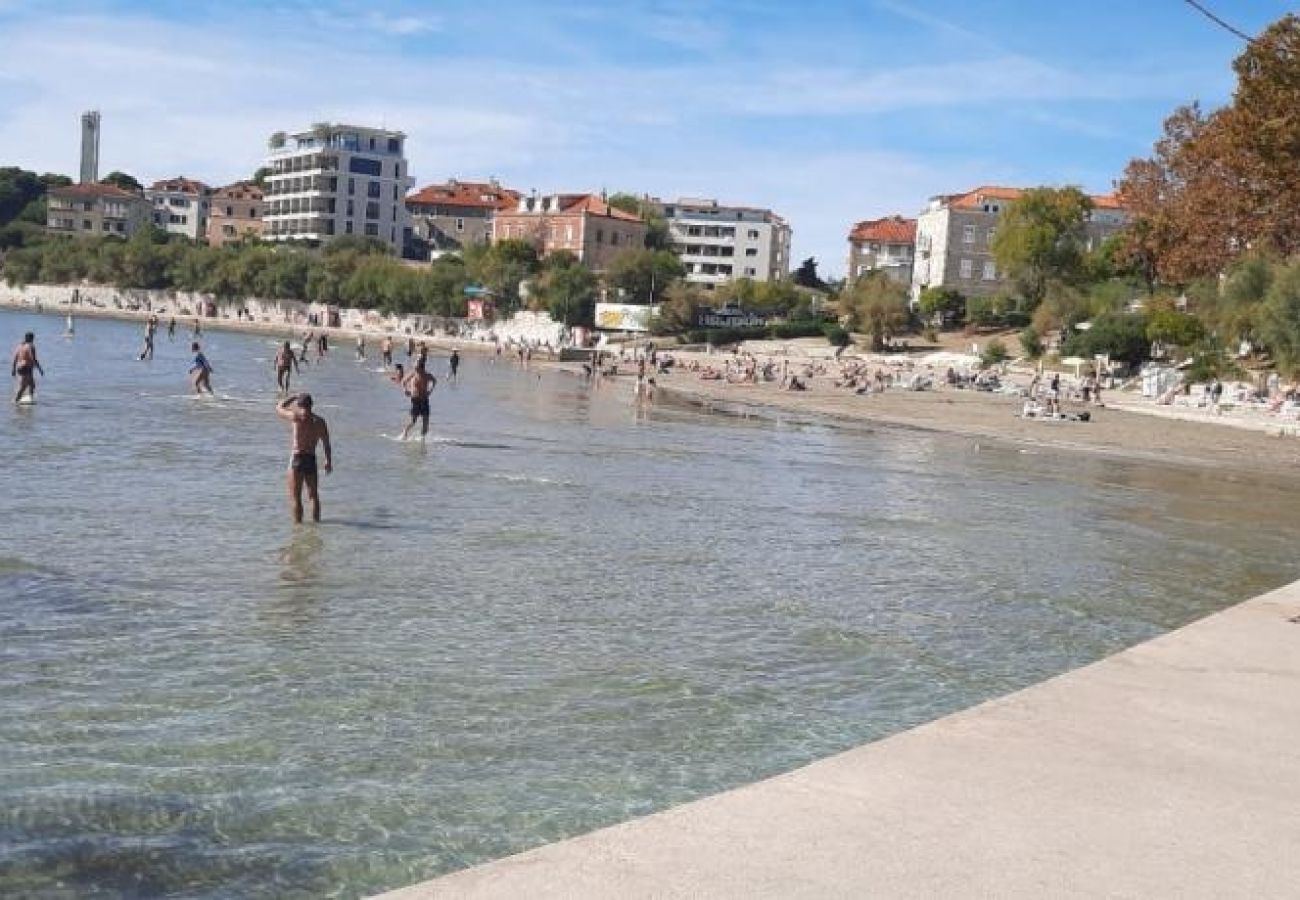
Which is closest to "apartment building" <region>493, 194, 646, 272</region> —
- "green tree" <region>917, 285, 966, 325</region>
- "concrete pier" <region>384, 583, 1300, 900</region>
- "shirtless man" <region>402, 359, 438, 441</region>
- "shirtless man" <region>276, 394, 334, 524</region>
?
"green tree" <region>917, 285, 966, 325</region>

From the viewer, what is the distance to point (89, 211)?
16300 cm

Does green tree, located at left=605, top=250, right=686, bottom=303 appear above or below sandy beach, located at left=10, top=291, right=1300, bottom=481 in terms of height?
above

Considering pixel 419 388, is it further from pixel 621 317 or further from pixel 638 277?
pixel 638 277

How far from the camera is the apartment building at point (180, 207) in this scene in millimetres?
170250

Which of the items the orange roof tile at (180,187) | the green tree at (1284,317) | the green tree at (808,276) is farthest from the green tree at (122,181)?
the green tree at (1284,317)

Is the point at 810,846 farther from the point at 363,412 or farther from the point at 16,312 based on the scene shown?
the point at 16,312

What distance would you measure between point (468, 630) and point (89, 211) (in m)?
167

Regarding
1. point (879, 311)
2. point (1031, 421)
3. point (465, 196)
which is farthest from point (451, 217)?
point (1031, 421)

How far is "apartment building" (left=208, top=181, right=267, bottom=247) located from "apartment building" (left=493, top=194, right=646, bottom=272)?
4445cm

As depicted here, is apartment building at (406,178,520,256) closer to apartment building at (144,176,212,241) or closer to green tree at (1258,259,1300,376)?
apartment building at (144,176,212,241)

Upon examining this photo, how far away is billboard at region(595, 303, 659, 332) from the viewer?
10025cm

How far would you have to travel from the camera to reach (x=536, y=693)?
31.8 feet

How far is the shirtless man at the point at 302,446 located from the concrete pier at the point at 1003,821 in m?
10.0

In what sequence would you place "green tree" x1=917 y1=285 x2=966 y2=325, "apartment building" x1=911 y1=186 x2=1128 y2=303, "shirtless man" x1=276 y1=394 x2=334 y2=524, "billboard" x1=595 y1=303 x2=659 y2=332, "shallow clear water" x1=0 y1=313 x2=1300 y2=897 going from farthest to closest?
1. "apartment building" x1=911 y1=186 x2=1128 y2=303
2. "billboard" x1=595 y1=303 x2=659 y2=332
3. "green tree" x1=917 y1=285 x2=966 y2=325
4. "shirtless man" x1=276 y1=394 x2=334 y2=524
5. "shallow clear water" x1=0 y1=313 x2=1300 y2=897
